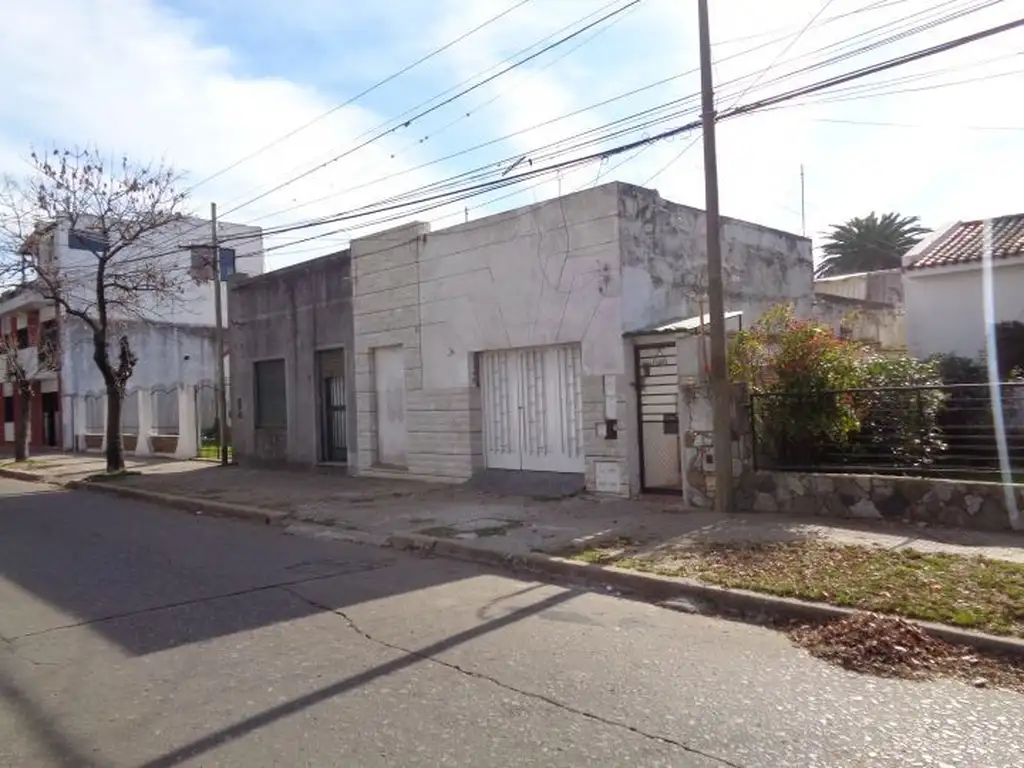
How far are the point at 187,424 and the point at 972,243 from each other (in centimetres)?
2001

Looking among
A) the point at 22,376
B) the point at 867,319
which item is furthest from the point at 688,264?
the point at 22,376

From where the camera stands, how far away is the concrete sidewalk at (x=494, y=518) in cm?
826

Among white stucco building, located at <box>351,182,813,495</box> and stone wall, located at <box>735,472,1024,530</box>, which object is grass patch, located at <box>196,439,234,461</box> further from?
stone wall, located at <box>735,472,1024,530</box>

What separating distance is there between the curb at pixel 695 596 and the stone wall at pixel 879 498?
3.22 metres

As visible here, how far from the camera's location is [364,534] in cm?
1008

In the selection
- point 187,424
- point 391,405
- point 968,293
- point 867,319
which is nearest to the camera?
point 391,405

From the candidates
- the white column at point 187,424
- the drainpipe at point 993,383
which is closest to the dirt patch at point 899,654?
the drainpipe at point 993,383

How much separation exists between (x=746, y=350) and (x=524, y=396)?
401cm

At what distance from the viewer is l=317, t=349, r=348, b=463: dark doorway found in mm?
16953

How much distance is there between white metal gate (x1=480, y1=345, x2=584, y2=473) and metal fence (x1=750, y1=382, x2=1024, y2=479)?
3.12 m

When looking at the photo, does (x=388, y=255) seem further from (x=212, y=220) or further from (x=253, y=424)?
(x=212, y=220)

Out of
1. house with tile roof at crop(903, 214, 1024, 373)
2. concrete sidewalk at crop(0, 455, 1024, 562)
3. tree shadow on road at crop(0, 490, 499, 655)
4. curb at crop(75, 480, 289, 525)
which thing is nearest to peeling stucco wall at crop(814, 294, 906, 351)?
house with tile roof at crop(903, 214, 1024, 373)

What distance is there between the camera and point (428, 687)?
4.68 m

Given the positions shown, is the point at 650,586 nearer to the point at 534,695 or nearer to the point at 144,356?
the point at 534,695
